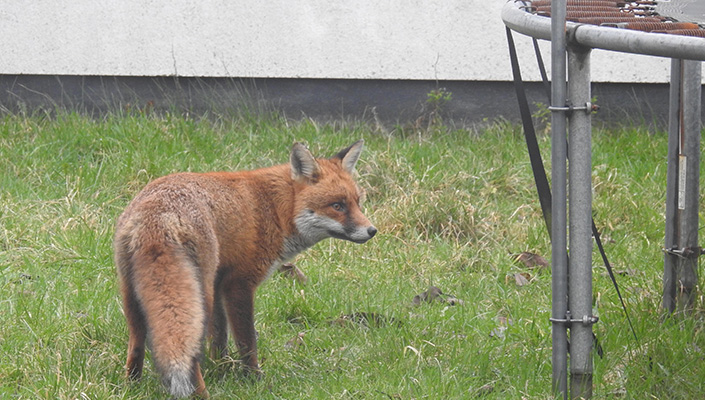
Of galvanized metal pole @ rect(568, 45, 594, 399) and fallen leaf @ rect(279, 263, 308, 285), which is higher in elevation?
galvanized metal pole @ rect(568, 45, 594, 399)

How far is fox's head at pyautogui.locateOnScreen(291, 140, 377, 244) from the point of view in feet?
13.0

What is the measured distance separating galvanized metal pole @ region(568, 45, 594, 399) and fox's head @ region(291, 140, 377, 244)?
1.30m

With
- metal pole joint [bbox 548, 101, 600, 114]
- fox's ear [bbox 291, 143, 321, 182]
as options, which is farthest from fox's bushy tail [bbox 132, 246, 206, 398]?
metal pole joint [bbox 548, 101, 600, 114]

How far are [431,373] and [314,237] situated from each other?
955mm

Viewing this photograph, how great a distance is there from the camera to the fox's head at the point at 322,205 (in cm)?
395

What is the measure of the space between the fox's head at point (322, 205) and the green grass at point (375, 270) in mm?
432

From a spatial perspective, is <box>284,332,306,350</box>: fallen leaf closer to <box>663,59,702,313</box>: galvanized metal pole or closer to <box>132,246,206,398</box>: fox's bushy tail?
<box>132,246,206,398</box>: fox's bushy tail

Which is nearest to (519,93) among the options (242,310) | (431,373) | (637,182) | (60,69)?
(431,373)

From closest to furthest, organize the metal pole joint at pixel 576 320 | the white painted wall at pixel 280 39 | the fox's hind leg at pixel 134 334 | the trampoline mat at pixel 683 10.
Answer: the metal pole joint at pixel 576 320 < the trampoline mat at pixel 683 10 < the fox's hind leg at pixel 134 334 < the white painted wall at pixel 280 39

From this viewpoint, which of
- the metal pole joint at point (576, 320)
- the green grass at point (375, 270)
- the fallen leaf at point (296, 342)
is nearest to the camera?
the metal pole joint at point (576, 320)

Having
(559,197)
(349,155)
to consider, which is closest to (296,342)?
(349,155)

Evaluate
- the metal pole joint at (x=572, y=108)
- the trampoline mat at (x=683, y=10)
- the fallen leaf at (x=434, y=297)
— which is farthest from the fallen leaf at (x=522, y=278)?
→ the metal pole joint at (x=572, y=108)

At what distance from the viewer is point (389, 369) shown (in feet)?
11.4

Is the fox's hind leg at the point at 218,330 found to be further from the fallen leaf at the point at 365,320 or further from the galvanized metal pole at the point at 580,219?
the galvanized metal pole at the point at 580,219
